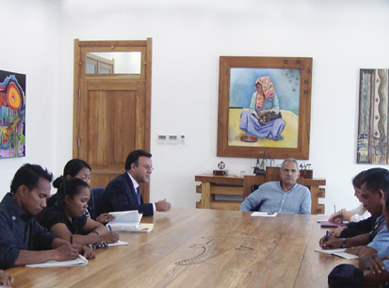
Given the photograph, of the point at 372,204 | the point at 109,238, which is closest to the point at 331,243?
the point at 372,204

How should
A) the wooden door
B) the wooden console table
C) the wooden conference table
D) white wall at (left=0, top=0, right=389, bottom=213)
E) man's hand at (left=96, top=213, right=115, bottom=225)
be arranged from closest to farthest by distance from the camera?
the wooden conference table < man's hand at (left=96, top=213, right=115, bottom=225) < the wooden console table < white wall at (left=0, top=0, right=389, bottom=213) < the wooden door

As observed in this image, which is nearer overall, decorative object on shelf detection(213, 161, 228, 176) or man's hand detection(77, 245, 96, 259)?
man's hand detection(77, 245, 96, 259)

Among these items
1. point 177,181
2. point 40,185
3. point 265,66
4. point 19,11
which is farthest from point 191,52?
point 40,185

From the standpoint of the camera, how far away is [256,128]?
6043 millimetres

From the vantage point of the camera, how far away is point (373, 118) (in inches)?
231

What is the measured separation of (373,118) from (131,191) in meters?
3.45

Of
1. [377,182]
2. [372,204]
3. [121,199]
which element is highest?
[377,182]

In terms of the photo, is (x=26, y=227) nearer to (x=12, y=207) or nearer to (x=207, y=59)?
(x=12, y=207)

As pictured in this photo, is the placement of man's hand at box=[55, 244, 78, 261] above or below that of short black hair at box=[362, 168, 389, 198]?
below

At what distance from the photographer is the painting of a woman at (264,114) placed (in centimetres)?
600

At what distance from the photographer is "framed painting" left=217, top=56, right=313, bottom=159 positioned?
235 inches

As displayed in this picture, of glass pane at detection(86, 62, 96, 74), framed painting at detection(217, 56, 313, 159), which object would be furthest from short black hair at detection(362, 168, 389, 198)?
glass pane at detection(86, 62, 96, 74)

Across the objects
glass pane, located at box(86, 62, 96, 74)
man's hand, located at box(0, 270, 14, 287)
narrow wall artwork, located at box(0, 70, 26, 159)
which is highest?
glass pane, located at box(86, 62, 96, 74)

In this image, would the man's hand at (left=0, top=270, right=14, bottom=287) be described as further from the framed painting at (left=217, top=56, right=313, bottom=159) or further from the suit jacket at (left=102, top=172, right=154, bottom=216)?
the framed painting at (left=217, top=56, right=313, bottom=159)
